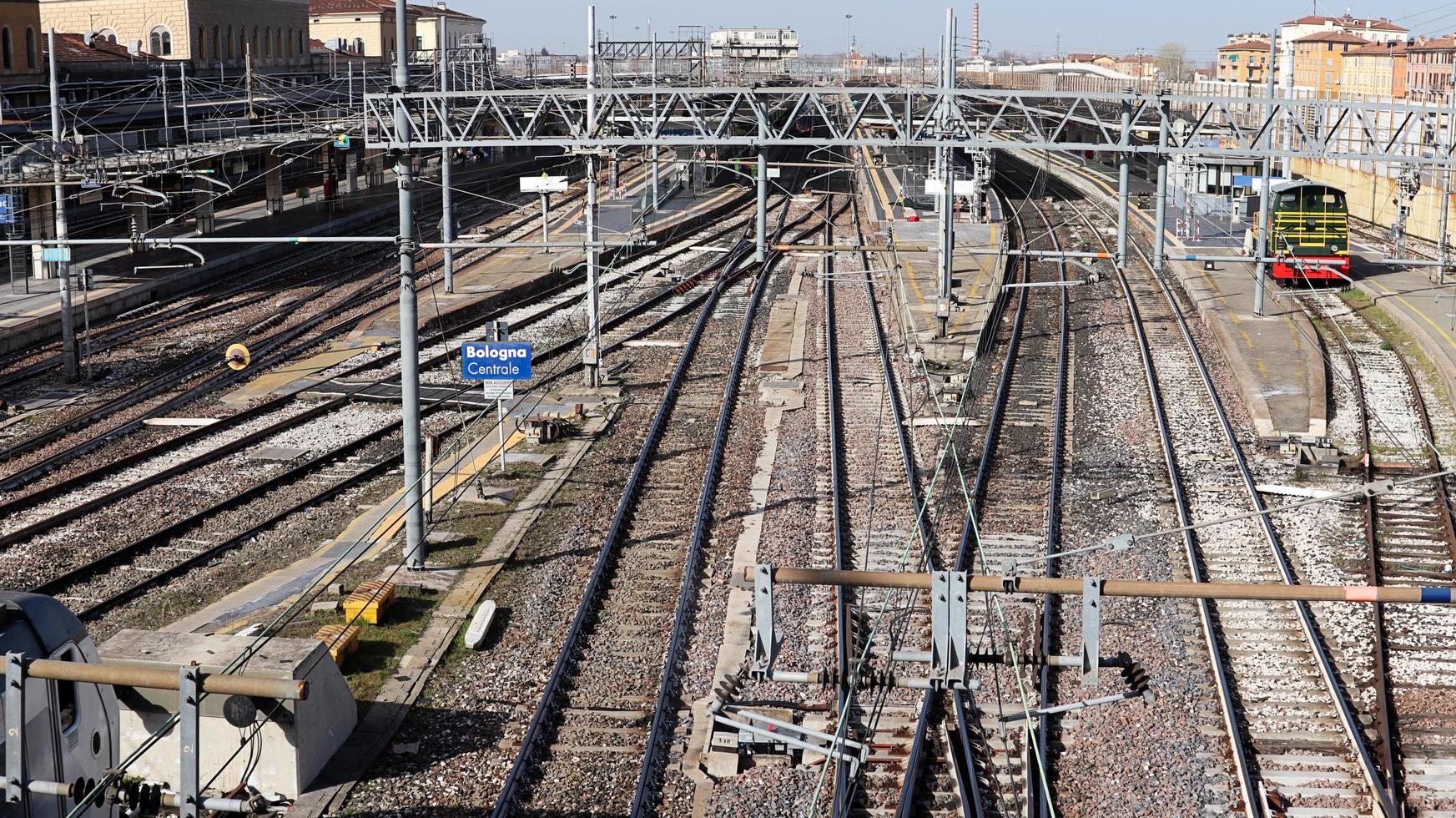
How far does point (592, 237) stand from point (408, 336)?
18.8 ft

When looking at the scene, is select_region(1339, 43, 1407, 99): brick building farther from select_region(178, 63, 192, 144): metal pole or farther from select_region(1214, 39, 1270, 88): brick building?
select_region(178, 63, 192, 144): metal pole

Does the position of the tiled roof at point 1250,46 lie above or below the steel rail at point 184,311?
above

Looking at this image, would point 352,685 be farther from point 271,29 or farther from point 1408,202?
point 271,29

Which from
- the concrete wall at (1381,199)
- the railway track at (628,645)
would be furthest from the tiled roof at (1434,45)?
the railway track at (628,645)

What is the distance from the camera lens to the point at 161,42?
61000mm

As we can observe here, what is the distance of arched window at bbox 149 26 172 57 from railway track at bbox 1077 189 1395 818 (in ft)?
167

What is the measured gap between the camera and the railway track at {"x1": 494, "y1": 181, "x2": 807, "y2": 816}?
401 inches

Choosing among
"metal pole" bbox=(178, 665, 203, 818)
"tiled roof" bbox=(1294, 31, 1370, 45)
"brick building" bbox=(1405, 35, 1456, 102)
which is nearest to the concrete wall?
"brick building" bbox=(1405, 35, 1456, 102)

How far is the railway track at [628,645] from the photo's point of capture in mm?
10180

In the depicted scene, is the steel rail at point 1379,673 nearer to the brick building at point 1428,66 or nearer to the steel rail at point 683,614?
the steel rail at point 683,614

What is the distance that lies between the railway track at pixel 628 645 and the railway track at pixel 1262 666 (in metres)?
3.94

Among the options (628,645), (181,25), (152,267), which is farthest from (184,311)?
(181,25)

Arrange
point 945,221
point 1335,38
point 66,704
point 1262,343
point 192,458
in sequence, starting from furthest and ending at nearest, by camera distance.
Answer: point 1335,38
point 1262,343
point 945,221
point 192,458
point 66,704

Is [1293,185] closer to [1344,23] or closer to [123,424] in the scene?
[123,424]
